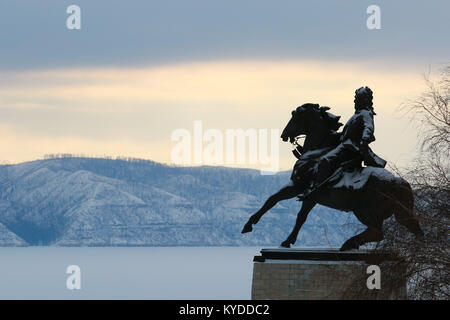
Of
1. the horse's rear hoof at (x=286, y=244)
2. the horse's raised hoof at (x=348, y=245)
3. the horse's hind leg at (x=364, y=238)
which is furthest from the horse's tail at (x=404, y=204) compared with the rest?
the horse's rear hoof at (x=286, y=244)

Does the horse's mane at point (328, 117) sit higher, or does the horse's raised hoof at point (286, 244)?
the horse's mane at point (328, 117)

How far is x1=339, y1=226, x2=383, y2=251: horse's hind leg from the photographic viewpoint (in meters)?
24.4

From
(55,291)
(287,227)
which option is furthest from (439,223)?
(287,227)

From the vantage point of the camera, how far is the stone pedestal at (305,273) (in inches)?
960

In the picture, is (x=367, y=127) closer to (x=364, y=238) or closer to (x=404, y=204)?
(x=404, y=204)

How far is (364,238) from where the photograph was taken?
24.7m

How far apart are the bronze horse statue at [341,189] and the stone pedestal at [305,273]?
1.59 feet

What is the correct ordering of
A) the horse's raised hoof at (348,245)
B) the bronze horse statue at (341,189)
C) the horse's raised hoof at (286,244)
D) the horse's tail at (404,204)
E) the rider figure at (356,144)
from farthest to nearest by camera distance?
the horse's raised hoof at (286,244), the horse's raised hoof at (348,245), the rider figure at (356,144), the bronze horse statue at (341,189), the horse's tail at (404,204)

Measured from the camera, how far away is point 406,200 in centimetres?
2373

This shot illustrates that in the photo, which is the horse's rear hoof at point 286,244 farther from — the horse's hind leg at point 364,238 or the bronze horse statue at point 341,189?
the horse's hind leg at point 364,238

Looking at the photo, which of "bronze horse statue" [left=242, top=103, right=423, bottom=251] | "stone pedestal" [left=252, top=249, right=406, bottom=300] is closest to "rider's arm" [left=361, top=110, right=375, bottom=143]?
"bronze horse statue" [left=242, top=103, right=423, bottom=251]

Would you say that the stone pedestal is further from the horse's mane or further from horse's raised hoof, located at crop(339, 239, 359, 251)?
the horse's mane

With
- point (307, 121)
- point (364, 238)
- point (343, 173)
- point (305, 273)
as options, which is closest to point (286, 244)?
point (305, 273)
